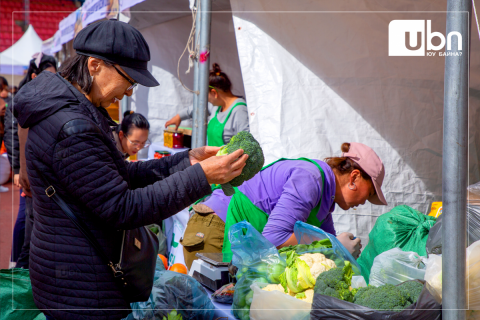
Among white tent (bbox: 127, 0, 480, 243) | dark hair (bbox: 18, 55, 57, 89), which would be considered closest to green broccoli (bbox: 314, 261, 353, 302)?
white tent (bbox: 127, 0, 480, 243)

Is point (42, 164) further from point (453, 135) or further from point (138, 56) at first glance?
point (453, 135)

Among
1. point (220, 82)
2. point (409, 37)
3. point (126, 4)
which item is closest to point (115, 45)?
point (409, 37)

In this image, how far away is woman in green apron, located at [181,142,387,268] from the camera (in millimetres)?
1909

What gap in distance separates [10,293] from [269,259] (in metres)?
1.08

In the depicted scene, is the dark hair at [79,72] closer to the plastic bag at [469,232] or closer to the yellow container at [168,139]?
the plastic bag at [469,232]

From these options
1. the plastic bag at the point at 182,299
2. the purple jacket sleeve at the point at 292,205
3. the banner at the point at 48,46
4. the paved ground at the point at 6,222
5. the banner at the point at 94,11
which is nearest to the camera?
the plastic bag at the point at 182,299

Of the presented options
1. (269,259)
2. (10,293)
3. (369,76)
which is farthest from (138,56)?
(369,76)

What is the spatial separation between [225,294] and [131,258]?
57 centimetres

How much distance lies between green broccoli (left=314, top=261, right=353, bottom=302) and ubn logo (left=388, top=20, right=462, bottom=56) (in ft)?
6.55

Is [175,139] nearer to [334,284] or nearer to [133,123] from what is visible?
[133,123]

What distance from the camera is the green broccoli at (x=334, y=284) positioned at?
1317mm

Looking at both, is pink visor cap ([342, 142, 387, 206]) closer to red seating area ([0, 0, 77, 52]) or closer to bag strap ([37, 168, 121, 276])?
bag strap ([37, 168, 121, 276])

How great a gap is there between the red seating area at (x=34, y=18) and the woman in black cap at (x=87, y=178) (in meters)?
20.6

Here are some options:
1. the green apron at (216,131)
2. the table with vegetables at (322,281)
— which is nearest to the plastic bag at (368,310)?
the table with vegetables at (322,281)
